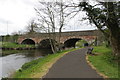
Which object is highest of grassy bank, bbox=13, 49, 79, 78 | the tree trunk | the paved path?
the tree trunk

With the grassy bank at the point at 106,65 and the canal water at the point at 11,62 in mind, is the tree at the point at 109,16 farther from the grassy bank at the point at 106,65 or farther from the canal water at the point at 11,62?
the canal water at the point at 11,62

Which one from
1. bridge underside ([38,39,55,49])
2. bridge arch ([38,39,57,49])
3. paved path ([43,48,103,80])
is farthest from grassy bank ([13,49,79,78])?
bridge underside ([38,39,55,49])

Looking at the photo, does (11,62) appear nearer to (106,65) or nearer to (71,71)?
(71,71)

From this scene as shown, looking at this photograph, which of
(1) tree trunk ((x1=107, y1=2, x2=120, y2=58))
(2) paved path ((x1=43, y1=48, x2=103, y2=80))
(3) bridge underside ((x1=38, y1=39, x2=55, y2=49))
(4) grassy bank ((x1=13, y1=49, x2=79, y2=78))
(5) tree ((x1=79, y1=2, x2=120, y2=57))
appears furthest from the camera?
(3) bridge underside ((x1=38, y1=39, x2=55, y2=49))

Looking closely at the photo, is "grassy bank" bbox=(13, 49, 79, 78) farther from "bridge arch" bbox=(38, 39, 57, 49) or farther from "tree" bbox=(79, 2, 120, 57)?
"bridge arch" bbox=(38, 39, 57, 49)

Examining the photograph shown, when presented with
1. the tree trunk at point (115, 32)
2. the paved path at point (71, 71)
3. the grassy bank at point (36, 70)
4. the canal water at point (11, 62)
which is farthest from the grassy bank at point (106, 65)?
the canal water at point (11, 62)

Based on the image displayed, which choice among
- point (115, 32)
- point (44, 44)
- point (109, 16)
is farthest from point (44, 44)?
point (109, 16)

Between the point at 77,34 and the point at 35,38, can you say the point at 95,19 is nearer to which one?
the point at 77,34

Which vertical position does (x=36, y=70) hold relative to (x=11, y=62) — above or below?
above

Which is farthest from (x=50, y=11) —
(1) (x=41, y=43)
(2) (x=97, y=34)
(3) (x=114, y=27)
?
(1) (x=41, y=43)

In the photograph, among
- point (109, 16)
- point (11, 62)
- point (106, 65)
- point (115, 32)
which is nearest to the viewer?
point (106, 65)

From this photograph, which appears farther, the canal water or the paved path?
the canal water

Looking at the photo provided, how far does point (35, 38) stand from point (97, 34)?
21.1 meters

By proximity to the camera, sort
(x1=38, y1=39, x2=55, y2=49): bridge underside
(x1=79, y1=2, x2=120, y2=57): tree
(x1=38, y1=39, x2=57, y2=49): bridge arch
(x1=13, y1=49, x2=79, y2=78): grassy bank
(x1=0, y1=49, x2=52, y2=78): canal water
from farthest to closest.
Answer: (x1=38, y1=39, x2=55, y2=49): bridge underside → (x1=38, y1=39, x2=57, y2=49): bridge arch → (x1=0, y1=49, x2=52, y2=78): canal water → (x1=79, y1=2, x2=120, y2=57): tree → (x1=13, y1=49, x2=79, y2=78): grassy bank
